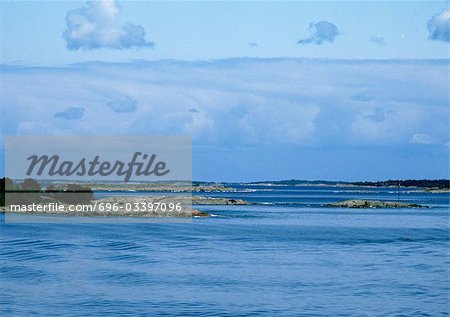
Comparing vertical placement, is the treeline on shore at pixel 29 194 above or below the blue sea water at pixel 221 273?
above

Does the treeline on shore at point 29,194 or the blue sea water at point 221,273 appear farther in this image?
the treeline on shore at point 29,194

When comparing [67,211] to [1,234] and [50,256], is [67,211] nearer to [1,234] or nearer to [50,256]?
[1,234]

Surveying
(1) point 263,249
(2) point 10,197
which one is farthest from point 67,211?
(1) point 263,249

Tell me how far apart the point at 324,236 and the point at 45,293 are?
92.5 ft

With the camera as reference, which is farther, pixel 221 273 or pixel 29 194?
pixel 29 194

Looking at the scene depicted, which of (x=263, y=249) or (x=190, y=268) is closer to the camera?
(x=190, y=268)

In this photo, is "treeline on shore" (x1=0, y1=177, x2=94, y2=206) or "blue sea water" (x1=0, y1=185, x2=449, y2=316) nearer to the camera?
"blue sea water" (x1=0, y1=185, x2=449, y2=316)

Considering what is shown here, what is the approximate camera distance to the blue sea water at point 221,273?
77.0 ft

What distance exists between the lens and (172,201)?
79.0 metres

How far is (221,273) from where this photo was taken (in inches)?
1211

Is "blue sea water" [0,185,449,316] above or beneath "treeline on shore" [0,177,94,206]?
beneath

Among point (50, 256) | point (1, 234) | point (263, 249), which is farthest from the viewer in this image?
point (1, 234)

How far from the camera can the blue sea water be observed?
2347cm

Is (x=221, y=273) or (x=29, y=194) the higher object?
(x=29, y=194)
